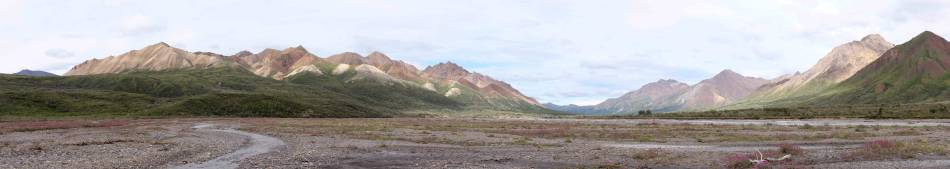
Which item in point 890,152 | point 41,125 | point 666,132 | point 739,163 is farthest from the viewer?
point 41,125

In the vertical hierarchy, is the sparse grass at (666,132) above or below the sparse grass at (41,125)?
above

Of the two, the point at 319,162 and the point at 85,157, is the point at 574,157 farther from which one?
the point at 85,157

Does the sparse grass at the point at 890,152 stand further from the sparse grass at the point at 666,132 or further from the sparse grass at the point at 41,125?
the sparse grass at the point at 41,125

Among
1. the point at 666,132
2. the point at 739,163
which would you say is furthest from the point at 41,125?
the point at 739,163

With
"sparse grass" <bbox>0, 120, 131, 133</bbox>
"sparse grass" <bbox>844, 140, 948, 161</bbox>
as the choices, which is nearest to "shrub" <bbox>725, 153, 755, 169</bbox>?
"sparse grass" <bbox>844, 140, 948, 161</bbox>

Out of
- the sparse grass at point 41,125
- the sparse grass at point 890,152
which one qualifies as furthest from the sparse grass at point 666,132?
the sparse grass at point 41,125

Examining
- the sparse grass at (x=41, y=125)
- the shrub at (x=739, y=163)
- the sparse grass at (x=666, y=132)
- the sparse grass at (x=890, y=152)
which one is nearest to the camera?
the shrub at (x=739, y=163)

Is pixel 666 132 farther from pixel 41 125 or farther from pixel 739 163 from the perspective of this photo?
pixel 41 125

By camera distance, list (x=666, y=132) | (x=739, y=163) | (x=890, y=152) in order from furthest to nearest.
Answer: (x=666, y=132)
(x=890, y=152)
(x=739, y=163)

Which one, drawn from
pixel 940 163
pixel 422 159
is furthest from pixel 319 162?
pixel 940 163

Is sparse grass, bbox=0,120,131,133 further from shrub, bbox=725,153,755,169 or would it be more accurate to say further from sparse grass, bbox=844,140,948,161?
sparse grass, bbox=844,140,948,161

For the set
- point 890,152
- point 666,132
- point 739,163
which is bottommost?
point 739,163

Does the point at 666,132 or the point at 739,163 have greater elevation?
the point at 666,132

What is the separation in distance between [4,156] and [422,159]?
2710 cm
